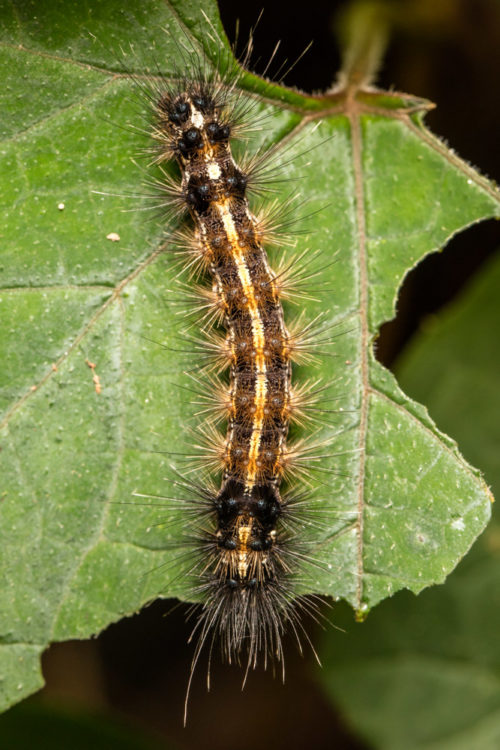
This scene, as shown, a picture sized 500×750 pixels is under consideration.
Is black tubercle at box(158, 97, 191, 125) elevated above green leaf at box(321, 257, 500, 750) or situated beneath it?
elevated above

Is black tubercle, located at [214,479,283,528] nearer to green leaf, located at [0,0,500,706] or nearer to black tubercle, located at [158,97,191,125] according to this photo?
green leaf, located at [0,0,500,706]

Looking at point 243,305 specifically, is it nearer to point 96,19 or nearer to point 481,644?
point 96,19

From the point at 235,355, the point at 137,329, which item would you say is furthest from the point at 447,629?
the point at 137,329

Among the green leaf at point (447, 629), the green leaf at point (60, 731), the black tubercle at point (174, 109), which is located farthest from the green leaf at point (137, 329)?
the green leaf at point (60, 731)

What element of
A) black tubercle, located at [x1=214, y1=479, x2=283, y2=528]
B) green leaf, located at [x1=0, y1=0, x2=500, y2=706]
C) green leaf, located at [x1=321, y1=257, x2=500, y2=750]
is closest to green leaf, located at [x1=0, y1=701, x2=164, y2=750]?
green leaf, located at [x1=0, y1=0, x2=500, y2=706]

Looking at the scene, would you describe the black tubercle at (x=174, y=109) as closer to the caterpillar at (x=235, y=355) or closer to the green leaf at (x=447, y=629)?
the caterpillar at (x=235, y=355)

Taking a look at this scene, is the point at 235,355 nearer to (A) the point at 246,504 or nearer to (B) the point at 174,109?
(A) the point at 246,504

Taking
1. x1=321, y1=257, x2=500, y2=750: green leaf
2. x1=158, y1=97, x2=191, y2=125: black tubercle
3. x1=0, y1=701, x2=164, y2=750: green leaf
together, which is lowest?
x1=0, y1=701, x2=164, y2=750: green leaf
